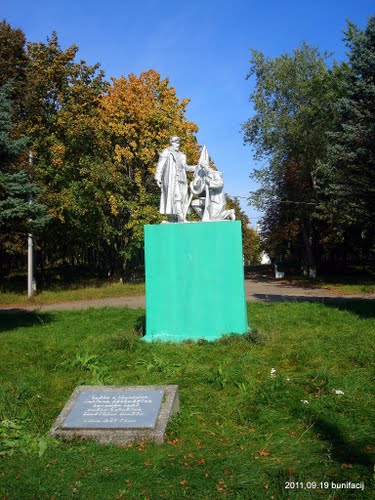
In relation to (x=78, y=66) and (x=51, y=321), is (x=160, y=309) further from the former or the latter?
(x=78, y=66)

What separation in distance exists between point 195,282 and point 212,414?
3513mm

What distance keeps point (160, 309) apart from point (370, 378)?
3.85 meters

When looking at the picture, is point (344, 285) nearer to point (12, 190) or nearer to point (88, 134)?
point (88, 134)

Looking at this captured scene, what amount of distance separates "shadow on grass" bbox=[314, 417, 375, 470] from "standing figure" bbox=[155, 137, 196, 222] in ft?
17.0

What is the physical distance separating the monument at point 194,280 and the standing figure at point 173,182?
0.40 metres

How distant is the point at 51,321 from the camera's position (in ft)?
36.1

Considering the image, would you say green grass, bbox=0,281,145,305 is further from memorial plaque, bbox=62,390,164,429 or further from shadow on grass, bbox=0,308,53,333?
memorial plaque, bbox=62,390,164,429

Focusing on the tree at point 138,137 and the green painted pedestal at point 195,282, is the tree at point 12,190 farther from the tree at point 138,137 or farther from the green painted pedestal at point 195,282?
the tree at point 138,137

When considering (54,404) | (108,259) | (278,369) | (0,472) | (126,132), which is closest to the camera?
(0,472)

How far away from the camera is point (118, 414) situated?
191 inches

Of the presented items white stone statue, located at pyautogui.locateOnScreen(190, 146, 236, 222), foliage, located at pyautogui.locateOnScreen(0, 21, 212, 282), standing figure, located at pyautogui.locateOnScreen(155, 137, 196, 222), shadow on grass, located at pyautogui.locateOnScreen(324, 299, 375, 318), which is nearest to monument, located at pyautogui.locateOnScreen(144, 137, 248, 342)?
white stone statue, located at pyautogui.locateOnScreen(190, 146, 236, 222)

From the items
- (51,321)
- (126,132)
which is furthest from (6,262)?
(51,321)

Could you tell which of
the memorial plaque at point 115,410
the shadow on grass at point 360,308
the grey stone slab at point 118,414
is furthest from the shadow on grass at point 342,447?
the shadow on grass at point 360,308

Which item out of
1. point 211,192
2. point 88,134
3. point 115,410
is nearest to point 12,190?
point 211,192
